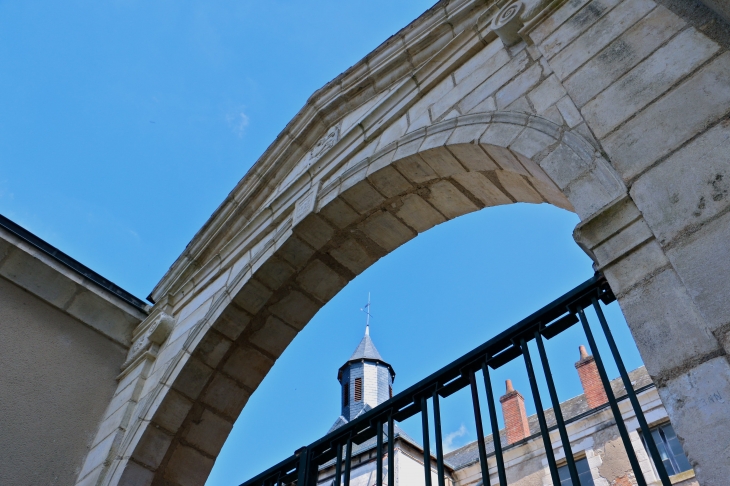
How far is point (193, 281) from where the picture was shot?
17.4ft

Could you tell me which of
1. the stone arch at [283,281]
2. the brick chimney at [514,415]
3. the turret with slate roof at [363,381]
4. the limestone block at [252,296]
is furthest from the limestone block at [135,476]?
the turret with slate roof at [363,381]

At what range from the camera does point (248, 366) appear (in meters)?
4.48

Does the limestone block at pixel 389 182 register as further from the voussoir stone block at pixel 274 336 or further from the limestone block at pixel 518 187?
the voussoir stone block at pixel 274 336

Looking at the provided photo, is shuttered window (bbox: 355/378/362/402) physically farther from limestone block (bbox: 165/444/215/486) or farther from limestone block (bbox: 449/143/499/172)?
limestone block (bbox: 449/143/499/172)

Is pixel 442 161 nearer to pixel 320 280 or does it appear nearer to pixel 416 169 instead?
pixel 416 169

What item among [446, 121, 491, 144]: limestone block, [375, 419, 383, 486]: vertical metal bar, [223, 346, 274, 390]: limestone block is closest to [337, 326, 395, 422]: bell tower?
[223, 346, 274, 390]: limestone block

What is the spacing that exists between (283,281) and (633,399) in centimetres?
296

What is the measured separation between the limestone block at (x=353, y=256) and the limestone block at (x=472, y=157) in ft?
3.95

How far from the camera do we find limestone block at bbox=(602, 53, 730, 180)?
1.99 meters

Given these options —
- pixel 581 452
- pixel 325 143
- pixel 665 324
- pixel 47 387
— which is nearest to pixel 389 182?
pixel 325 143

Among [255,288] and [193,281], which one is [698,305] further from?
[193,281]

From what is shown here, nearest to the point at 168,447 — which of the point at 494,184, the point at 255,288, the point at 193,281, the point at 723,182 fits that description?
the point at 255,288

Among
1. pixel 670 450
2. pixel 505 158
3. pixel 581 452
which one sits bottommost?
pixel 505 158

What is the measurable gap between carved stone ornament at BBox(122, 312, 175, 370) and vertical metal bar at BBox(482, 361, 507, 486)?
3412 mm
